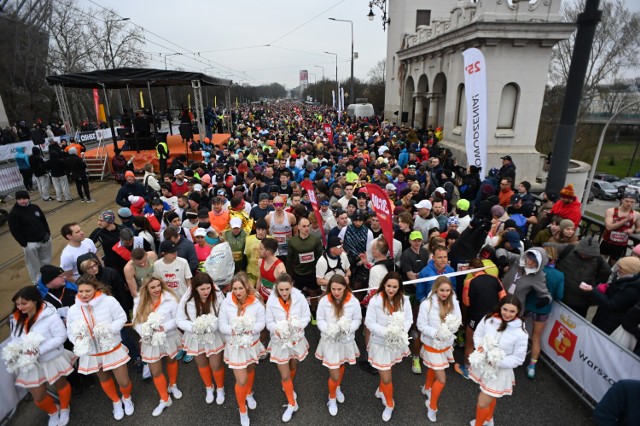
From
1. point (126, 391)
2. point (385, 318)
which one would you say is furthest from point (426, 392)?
point (126, 391)

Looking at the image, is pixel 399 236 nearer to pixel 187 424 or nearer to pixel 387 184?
pixel 387 184

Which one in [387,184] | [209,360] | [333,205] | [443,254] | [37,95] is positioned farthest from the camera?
[37,95]

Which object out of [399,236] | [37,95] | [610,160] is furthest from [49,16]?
[610,160]

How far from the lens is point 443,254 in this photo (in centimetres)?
442

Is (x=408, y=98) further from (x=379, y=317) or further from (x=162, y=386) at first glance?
(x=162, y=386)

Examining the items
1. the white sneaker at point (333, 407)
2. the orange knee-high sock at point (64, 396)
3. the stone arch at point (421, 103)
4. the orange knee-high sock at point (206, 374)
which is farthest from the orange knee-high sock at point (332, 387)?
the stone arch at point (421, 103)

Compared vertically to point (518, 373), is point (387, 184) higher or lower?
higher

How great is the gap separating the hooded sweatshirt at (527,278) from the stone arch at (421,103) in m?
20.2

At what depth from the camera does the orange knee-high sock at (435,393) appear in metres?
3.84

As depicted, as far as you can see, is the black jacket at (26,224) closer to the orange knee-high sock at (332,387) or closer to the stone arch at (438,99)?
the orange knee-high sock at (332,387)

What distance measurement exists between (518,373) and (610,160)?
52907 mm

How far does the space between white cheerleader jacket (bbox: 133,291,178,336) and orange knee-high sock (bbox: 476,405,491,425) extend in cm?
340

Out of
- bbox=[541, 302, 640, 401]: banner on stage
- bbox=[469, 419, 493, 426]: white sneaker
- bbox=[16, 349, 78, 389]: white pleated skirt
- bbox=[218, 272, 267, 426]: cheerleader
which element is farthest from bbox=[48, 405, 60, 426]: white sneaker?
bbox=[541, 302, 640, 401]: banner on stage

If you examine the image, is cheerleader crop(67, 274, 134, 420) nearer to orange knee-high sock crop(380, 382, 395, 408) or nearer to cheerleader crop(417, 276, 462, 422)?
orange knee-high sock crop(380, 382, 395, 408)
